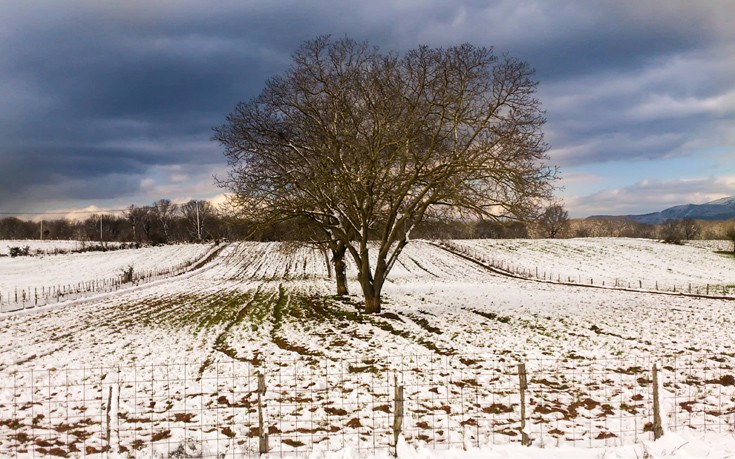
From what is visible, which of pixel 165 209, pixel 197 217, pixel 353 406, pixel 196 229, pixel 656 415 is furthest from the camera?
pixel 165 209

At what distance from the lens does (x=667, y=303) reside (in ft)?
98.8

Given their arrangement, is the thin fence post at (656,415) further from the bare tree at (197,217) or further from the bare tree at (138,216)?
the bare tree at (138,216)

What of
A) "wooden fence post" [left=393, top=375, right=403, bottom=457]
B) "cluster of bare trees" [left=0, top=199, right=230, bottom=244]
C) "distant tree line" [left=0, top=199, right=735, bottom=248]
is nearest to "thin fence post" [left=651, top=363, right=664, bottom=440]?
"wooden fence post" [left=393, top=375, right=403, bottom=457]

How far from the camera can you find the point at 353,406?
10.1 m

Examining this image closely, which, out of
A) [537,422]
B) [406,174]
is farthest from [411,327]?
[537,422]

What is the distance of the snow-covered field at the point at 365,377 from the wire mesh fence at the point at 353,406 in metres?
0.05

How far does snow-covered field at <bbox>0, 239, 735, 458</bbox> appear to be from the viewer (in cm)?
819

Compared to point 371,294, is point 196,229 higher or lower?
higher

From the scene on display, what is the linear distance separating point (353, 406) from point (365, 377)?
231 cm

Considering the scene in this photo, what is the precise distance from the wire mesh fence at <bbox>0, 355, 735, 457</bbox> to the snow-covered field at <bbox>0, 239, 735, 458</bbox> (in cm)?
5

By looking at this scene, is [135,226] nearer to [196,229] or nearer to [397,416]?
[196,229]

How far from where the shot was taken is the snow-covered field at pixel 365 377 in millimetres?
8188

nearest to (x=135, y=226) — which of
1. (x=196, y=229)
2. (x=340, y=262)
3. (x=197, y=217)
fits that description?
(x=196, y=229)

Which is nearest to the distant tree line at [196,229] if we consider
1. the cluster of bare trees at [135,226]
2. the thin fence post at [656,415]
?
the cluster of bare trees at [135,226]
